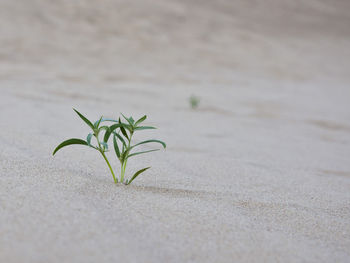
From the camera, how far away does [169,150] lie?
2.19 meters

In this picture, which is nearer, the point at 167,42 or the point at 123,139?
the point at 123,139

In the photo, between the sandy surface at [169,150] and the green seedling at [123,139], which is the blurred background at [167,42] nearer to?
the sandy surface at [169,150]

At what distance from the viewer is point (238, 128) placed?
3211mm

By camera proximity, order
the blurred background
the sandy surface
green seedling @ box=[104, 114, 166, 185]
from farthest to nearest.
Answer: the blurred background < green seedling @ box=[104, 114, 166, 185] < the sandy surface

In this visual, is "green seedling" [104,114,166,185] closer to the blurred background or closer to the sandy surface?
the sandy surface

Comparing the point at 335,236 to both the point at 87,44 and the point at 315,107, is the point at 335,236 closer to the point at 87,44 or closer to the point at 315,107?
the point at 315,107

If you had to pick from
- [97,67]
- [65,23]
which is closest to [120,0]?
[65,23]

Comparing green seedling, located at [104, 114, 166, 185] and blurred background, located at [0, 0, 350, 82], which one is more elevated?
Answer: blurred background, located at [0, 0, 350, 82]

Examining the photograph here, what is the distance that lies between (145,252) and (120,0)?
369 inches

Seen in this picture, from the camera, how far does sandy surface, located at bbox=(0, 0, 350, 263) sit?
41.7 inches

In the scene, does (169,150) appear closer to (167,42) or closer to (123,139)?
(123,139)

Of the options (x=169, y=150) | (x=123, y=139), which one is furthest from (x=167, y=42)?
(x=123, y=139)

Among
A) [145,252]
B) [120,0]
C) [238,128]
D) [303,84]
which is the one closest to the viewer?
[145,252]

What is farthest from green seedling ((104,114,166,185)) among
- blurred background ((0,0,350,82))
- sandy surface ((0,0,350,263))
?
blurred background ((0,0,350,82))
